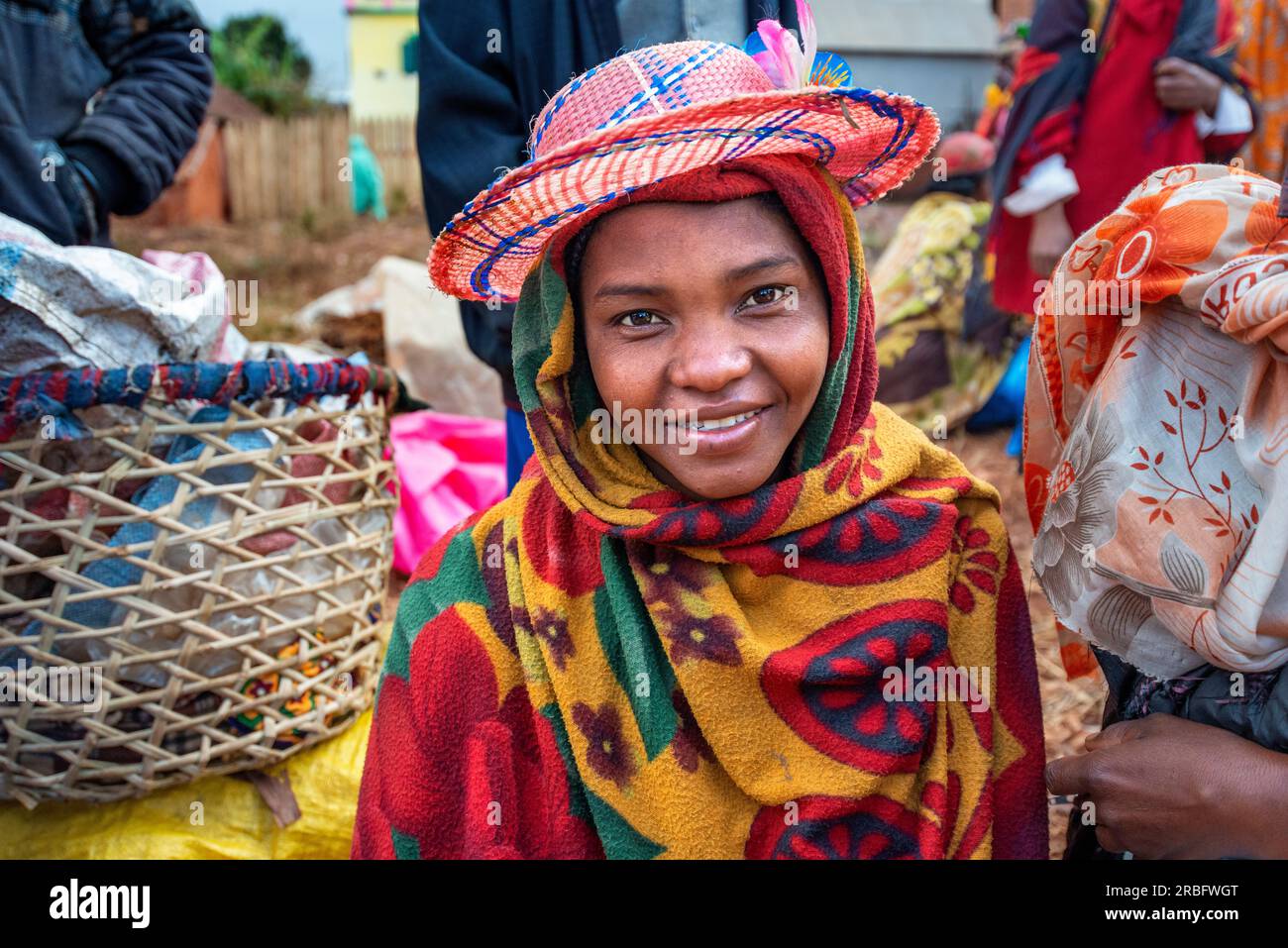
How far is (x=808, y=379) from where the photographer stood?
161 centimetres

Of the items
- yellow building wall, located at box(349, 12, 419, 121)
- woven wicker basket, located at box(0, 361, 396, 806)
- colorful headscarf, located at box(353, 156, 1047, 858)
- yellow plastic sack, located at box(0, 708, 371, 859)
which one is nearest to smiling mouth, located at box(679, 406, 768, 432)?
colorful headscarf, located at box(353, 156, 1047, 858)

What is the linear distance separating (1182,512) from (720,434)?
0.62 meters

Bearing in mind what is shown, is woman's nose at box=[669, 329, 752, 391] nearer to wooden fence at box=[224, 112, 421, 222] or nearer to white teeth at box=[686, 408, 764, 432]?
white teeth at box=[686, 408, 764, 432]

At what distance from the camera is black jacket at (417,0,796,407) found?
249 cm

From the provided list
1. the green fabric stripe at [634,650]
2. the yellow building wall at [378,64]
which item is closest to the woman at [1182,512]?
the green fabric stripe at [634,650]

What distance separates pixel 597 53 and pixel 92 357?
1.28 meters

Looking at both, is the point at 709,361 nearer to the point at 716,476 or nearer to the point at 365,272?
the point at 716,476

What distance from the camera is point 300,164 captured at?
16922mm

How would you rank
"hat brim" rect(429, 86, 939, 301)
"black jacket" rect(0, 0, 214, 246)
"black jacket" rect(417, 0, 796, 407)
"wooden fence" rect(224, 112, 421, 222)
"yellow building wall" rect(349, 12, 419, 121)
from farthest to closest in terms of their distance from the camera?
1. "yellow building wall" rect(349, 12, 419, 121)
2. "wooden fence" rect(224, 112, 421, 222)
3. "black jacket" rect(0, 0, 214, 246)
4. "black jacket" rect(417, 0, 796, 407)
5. "hat brim" rect(429, 86, 939, 301)

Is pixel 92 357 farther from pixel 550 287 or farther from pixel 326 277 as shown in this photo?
pixel 326 277

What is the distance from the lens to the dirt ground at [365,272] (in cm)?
348

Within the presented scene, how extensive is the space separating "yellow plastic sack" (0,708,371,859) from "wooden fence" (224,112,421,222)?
14.8 metres

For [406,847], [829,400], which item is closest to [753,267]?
[829,400]

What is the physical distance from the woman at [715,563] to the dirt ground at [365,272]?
0.71m
